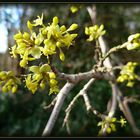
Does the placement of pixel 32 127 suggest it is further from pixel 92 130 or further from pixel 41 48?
pixel 41 48

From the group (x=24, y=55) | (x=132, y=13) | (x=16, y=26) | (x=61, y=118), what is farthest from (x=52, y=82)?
(x=132, y=13)

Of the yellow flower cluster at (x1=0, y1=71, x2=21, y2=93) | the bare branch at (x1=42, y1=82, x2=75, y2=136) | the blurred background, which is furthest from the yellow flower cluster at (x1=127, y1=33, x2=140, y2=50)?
the blurred background

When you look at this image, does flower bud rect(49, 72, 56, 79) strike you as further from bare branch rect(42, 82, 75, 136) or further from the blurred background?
the blurred background

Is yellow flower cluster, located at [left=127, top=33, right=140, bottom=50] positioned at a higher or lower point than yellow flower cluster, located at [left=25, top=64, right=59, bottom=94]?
higher

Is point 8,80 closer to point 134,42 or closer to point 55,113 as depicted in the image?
point 55,113

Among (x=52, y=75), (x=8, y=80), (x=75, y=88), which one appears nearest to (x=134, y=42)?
(x=52, y=75)

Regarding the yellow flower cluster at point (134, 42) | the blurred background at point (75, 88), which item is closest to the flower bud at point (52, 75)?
the yellow flower cluster at point (134, 42)

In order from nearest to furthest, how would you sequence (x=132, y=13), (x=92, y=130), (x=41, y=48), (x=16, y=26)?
1. (x=41, y=48)
2. (x=92, y=130)
3. (x=16, y=26)
4. (x=132, y=13)

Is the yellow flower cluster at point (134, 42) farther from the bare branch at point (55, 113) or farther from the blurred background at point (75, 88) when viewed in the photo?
the blurred background at point (75, 88)
